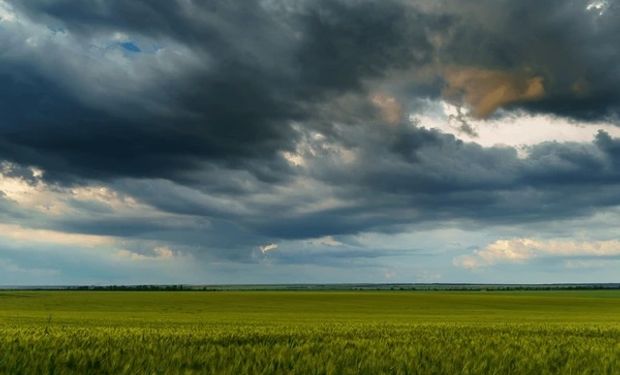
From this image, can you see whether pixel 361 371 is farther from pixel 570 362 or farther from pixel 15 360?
pixel 15 360

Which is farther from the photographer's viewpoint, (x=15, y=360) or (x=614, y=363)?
(x=614, y=363)

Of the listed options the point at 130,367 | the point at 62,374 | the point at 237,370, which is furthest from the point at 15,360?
the point at 237,370

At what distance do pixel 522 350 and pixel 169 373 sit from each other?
7.26 metres

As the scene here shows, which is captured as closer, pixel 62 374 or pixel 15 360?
pixel 62 374

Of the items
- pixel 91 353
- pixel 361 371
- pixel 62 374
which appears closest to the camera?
pixel 62 374

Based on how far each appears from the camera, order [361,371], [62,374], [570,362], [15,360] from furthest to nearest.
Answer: [570,362] → [361,371] → [15,360] → [62,374]

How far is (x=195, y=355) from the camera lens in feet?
27.7

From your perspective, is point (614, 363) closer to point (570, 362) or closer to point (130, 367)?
point (570, 362)

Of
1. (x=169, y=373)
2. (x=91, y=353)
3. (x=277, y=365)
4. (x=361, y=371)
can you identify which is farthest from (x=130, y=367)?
(x=361, y=371)

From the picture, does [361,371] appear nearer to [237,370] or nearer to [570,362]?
[237,370]

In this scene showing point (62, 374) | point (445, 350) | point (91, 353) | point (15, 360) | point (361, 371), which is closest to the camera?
point (62, 374)

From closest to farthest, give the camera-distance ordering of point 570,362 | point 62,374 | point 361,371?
point 62,374 < point 361,371 < point 570,362

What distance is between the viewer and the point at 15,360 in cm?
709

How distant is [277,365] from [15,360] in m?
3.53
